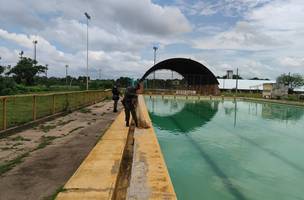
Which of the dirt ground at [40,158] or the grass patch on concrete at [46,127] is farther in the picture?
the grass patch on concrete at [46,127]

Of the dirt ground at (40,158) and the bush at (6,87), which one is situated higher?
the bush at (6,87)

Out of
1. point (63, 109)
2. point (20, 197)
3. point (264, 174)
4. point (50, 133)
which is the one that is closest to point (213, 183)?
point (264, 174)

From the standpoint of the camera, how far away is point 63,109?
15547 mm

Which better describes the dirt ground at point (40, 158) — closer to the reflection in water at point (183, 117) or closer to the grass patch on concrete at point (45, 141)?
the grass patch on concrete at point (45, 141)

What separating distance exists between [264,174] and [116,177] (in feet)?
12.8

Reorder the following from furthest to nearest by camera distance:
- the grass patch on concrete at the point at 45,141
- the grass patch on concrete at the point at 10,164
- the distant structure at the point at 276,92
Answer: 1. the distant structure at the point at 276,92
2. the grass patch on concrete at the point at 45,141
3. the grass patch on concrete at the point at 10,164

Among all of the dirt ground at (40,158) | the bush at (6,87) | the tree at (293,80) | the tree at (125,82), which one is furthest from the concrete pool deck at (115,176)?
the tree at (293,80)

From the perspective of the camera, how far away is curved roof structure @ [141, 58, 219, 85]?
56.9 metres

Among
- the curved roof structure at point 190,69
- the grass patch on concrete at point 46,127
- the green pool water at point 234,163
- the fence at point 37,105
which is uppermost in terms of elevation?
the curved roof structure at point 190,69

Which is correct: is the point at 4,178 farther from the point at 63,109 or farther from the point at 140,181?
the point at 63,109

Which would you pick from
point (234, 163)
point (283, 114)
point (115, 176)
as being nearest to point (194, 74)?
point (283, 114)

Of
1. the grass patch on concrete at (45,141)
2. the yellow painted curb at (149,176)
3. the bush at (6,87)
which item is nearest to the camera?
the yellow painted curb at (149,176)

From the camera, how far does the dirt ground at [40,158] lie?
14.8ft

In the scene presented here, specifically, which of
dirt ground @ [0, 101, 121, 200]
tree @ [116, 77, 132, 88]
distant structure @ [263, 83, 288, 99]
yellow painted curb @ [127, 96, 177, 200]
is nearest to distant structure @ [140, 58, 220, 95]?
tree @ [116, 77, 132, 88]
